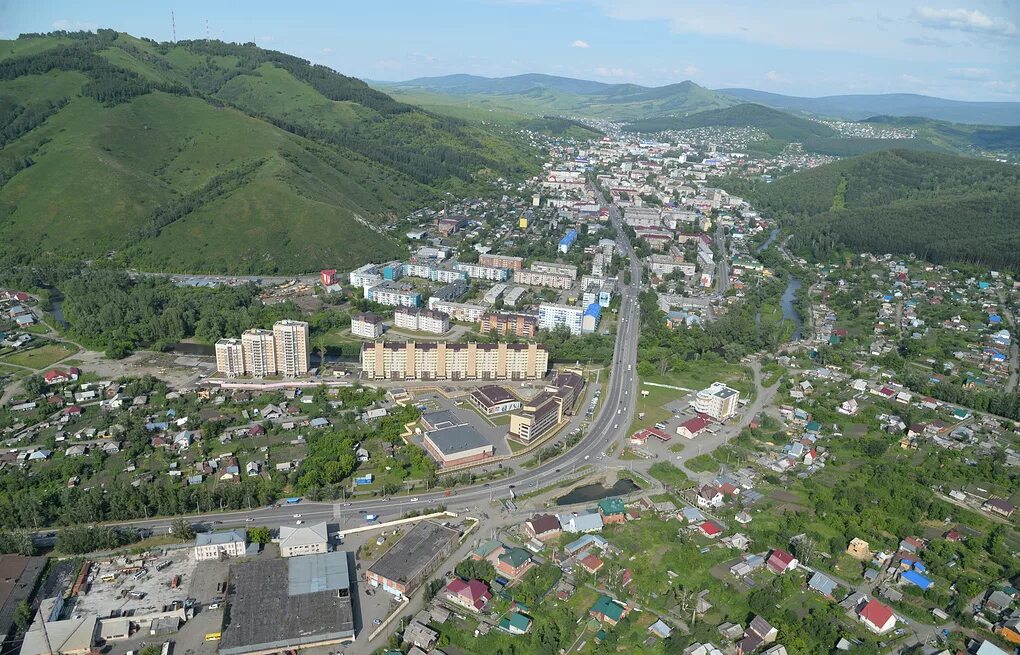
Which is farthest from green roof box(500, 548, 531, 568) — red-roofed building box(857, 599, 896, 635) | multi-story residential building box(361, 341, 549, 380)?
multi-story residential building box(361, 341, 549, 380)

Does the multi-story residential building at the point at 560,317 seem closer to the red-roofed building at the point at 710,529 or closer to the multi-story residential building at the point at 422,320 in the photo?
the multi-story residential building at the point at 422,320

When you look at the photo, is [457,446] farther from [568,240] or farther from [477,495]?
[568,240]

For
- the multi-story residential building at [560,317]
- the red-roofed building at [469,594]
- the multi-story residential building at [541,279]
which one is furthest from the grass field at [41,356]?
the multi-story residential building at [541,279]

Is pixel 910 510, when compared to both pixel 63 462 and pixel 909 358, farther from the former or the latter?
pixel 63 462

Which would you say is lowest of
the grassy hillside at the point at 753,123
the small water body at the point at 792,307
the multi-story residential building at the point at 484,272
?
the small water body at the point at 792,307

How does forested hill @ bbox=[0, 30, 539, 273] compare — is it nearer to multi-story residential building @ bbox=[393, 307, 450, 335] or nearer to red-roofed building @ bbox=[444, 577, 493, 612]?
multi-story residential building @ bbox=[393, 307, 450, 335]

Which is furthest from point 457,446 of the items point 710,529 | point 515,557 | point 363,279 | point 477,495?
point 363,279

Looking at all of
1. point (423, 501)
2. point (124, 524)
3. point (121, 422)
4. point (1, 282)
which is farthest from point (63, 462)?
point (1, 282)
